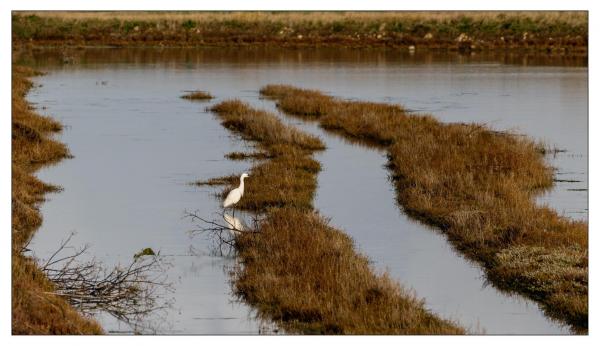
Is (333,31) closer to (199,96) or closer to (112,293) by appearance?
(199,96)

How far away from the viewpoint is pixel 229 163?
2925 centimetres

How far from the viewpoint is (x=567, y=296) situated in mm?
14383

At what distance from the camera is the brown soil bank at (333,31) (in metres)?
91.9

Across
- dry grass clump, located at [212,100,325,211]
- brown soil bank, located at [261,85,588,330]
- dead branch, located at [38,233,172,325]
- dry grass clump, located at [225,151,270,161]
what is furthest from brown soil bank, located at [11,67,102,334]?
brown soil bank, located at [261,85,588,330]

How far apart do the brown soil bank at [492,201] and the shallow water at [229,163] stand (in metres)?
0.42

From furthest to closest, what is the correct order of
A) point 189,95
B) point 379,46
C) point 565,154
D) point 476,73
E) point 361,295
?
point 379,46, point 476,73, point 189,95, point 565,154, point 361,295

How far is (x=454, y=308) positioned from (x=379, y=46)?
256 feet

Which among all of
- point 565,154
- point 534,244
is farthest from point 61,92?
point 534,244

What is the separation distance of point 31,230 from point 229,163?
982 centimetres

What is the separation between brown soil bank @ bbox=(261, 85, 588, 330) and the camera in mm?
15336

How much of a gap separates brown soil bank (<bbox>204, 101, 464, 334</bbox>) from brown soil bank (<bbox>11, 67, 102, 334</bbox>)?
106 inches

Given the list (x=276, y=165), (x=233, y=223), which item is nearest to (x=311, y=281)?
(x=233, y=223)

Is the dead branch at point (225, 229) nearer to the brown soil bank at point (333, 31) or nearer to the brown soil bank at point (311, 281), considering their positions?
the brown soil bank at point (311, 281)

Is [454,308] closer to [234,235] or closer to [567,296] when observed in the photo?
[567,296]
